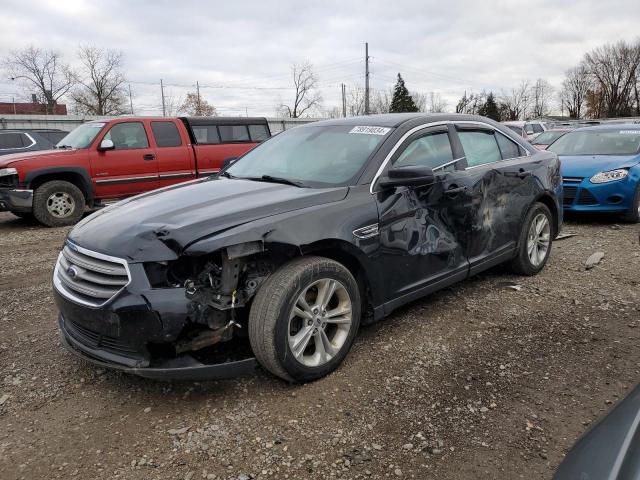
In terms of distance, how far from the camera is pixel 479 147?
4.28 m

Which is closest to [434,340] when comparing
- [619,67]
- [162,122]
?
[162,122]

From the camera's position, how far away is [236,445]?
245 cm

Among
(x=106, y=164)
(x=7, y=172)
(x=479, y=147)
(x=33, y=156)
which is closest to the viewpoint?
(x=479, y=147)

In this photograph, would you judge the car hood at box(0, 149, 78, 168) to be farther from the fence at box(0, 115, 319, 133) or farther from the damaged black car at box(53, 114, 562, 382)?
the fence at box(0, 115, 319, 133)

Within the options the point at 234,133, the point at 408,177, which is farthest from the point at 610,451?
the point at 234,133

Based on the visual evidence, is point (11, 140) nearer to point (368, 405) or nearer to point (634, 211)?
point (368, 405)

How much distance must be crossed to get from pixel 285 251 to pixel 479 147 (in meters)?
2.36

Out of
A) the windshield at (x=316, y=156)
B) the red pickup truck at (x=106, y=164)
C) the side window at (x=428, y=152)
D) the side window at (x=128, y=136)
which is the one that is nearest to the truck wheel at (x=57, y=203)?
the red pickup truck at (x=106, y=164)

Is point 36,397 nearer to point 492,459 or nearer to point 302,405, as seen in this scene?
point 302,405

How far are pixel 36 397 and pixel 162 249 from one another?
4.36 feet

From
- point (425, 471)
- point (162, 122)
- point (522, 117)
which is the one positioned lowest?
point (425, 471)

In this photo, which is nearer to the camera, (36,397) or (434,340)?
(36,397)

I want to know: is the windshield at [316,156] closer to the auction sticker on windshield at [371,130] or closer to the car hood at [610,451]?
the auction sticker on windshield at [371,130]

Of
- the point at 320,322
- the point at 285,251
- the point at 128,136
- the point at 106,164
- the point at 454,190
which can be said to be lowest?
the point at 320,322
